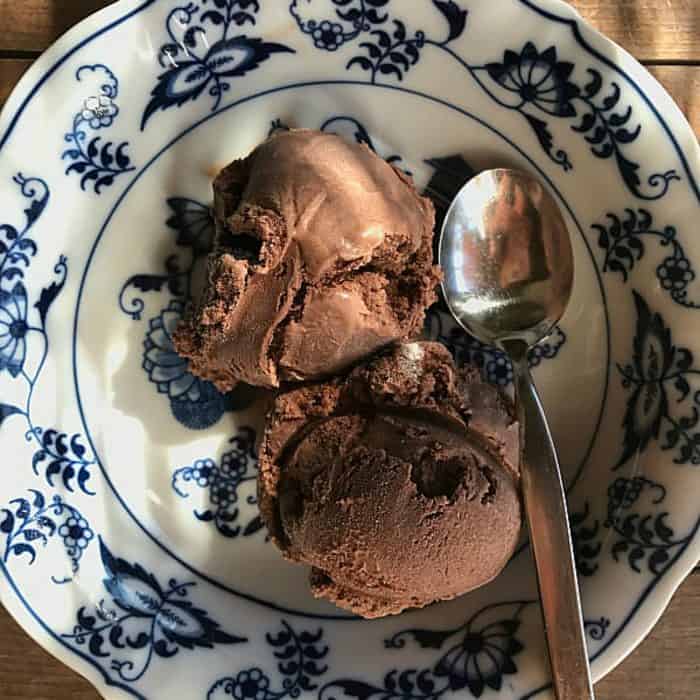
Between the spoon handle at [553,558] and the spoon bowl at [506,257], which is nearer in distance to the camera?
the spoon handle at [553,558]

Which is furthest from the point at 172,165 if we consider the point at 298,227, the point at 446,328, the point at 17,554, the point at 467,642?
the point at 467,642

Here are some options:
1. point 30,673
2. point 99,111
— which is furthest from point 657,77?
point 30,673

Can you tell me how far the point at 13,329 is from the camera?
1.25m

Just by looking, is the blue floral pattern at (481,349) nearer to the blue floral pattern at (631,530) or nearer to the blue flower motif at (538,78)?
the blue floral pattern at (631,530)

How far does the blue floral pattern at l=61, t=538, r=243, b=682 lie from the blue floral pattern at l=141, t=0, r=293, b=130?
0.71 metres

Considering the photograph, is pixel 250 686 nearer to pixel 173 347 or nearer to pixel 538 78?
pixel 173 347

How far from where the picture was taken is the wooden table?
1.29m

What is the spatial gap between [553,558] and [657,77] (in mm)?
781

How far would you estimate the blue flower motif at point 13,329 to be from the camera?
1.24 meters

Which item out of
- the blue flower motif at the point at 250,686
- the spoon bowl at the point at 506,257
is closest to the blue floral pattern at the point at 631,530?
the spoon bowl at the point at 506,257

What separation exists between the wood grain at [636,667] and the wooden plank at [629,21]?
0.86m

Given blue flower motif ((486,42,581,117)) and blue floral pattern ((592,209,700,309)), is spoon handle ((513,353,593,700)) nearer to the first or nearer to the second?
blue floral pattern ((592,209,700,309))

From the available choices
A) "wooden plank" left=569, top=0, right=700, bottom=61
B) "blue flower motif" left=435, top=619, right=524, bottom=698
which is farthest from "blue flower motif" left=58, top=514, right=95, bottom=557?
"wooden plank" left=569, top=0, right=700, bottom=61

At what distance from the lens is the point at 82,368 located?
1.29 metres
